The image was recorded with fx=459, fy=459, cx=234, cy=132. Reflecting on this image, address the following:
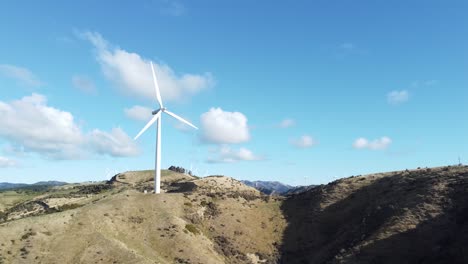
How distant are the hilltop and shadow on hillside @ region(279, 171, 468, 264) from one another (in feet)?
0.58

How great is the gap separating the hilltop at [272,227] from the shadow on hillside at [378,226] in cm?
18

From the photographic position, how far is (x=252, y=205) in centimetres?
12069

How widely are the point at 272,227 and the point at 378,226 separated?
31.0 m

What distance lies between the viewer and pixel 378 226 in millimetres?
83938

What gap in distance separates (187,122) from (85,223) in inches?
1833

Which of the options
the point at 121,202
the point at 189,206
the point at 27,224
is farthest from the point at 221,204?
the point at 27,224

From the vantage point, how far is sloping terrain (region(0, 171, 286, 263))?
277 feet

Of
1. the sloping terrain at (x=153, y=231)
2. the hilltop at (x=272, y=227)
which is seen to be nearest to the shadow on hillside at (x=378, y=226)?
the hilltop at (x=272, y=227)

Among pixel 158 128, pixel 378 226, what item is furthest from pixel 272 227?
pixel 158 128

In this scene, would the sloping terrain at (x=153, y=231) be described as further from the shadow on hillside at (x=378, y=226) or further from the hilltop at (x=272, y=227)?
the shadow on hillside at (x=378, y=226)

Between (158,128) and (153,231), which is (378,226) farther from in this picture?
(158,128)

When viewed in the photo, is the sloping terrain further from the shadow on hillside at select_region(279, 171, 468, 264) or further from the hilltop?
the shadow on hillside at select_region(279, 171, 468, 264)

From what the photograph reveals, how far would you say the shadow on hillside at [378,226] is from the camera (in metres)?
71.9

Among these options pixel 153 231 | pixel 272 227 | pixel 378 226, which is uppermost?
pixel 378 226
